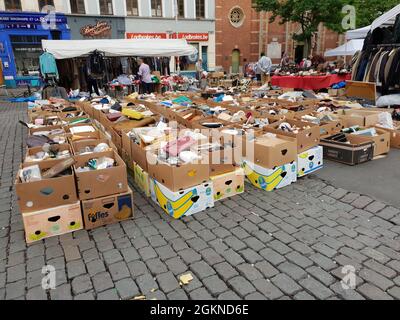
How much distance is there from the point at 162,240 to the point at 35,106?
20.9 ft

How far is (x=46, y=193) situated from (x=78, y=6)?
23361 millimetres

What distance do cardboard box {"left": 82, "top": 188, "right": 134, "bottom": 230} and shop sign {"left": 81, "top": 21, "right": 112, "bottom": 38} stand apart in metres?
22.9

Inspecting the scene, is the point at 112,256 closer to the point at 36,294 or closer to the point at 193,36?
the point at 36,294

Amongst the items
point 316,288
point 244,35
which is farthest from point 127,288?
point 244,35

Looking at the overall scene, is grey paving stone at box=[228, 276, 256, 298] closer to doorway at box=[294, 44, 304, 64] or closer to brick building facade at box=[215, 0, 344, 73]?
brick building facade at box=[215, 0, 344, 73]

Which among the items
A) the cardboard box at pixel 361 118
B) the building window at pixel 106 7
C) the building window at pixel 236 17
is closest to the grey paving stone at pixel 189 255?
the cardboard box at pixel 361 118

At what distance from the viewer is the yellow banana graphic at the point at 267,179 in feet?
13.3

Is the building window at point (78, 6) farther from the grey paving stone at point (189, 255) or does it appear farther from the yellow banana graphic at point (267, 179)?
the grey paving stone at point (189, 255)

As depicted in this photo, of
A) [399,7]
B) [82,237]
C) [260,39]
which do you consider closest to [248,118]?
[82,237]

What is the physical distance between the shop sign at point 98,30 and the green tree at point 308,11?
11083 mm

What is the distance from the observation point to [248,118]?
552cm

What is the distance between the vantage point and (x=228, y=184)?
3.92 m

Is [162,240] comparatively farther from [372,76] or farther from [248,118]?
[372,76]

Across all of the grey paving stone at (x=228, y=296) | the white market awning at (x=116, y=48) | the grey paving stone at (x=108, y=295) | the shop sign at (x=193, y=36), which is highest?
the shop sign at (x=193, y=36)
